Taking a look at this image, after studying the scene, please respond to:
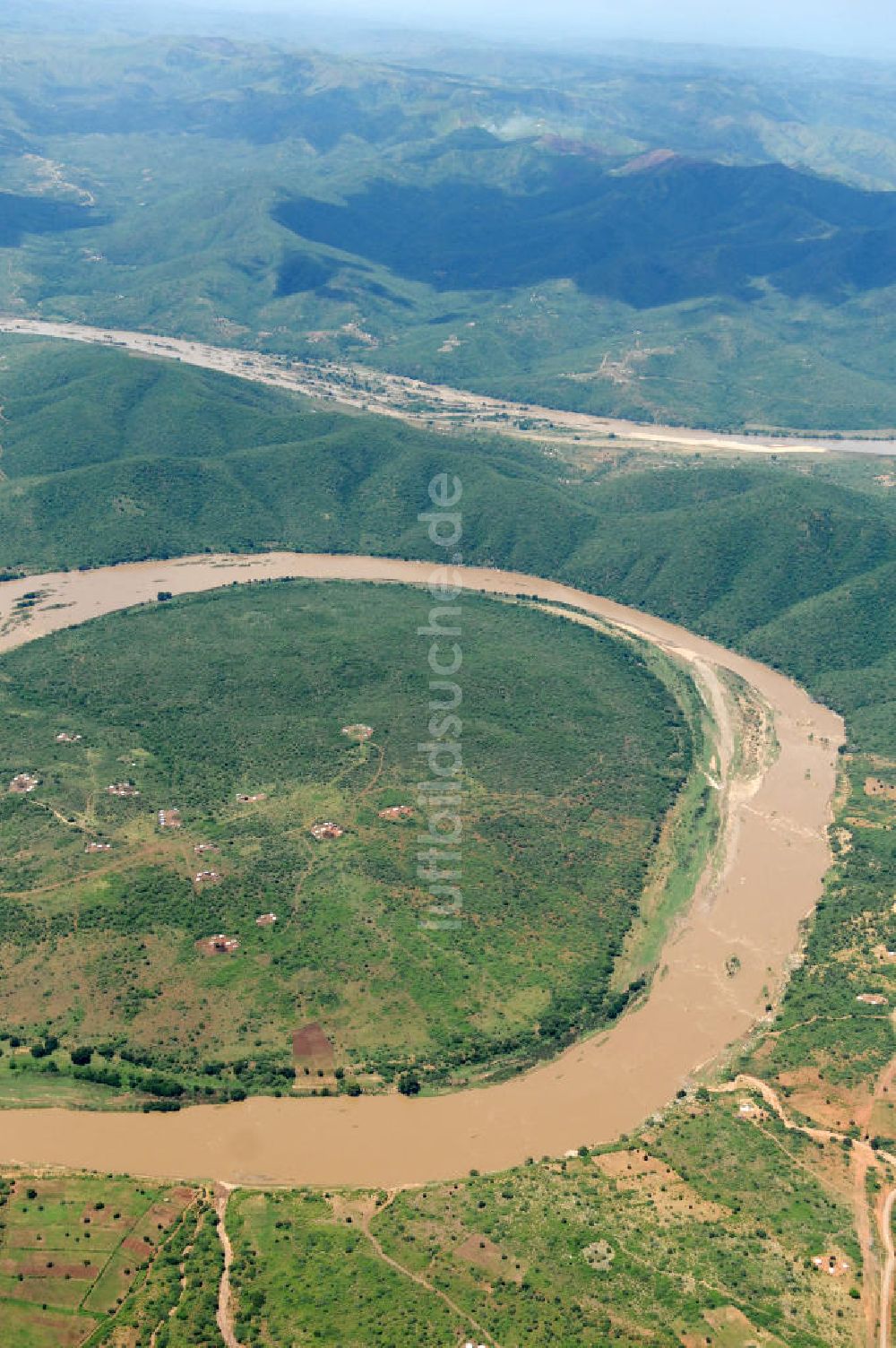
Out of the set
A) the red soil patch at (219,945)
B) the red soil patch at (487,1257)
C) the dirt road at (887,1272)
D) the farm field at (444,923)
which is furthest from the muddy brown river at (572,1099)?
the dirt road at (887,1272)

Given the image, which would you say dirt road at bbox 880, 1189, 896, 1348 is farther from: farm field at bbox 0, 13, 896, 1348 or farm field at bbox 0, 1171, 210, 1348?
farm field at bbox 0, 1171, 210, 1348

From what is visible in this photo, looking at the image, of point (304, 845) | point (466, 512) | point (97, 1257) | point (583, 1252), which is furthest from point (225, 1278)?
point (466, 512)

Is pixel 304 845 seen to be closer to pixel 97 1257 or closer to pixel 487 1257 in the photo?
pixel 97 1257

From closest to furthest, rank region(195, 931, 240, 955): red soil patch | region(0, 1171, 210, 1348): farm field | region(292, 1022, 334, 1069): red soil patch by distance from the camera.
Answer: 1. region(0, 1171, 210, 1348): farm field
2. region(292, 1022, 334, 1069): red soil patch
3. region(195, 931, 240, 955): red soil patch

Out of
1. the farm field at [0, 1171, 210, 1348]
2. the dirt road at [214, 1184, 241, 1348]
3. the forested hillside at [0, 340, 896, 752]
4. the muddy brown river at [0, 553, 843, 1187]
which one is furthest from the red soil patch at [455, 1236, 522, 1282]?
the forested hillside at [0, 340, 896, 752]

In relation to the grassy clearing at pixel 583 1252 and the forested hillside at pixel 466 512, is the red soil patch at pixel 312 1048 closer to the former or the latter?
the grassy clearing at pixel 583 1252

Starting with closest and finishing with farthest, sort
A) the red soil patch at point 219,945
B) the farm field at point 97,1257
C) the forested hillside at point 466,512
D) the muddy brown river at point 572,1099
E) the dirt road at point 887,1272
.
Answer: the farm field at point 97,1257 < the dirt road at point 887,1272 < the muddy brown river at point 572,1099 < the red soil patch at point 219,945 < the forested hillside at point 466,512

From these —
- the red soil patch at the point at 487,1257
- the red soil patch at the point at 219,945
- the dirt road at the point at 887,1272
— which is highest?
the dirt road at the point at 887,1272
